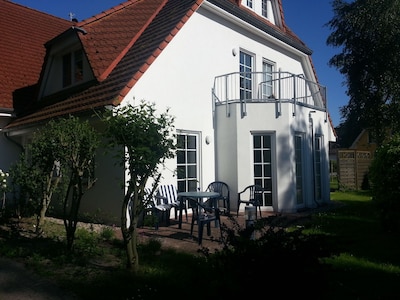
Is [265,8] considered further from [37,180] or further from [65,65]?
[37,180]

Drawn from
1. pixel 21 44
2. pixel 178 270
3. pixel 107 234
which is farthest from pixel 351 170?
pixel 21 44

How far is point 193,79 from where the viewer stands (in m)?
10.8

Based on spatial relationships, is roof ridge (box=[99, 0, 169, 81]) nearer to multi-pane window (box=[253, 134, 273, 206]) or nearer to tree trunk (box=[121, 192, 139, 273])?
multi-pane window (box=[253, 134, 273, 206])

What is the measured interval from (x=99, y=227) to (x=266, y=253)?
5.94m

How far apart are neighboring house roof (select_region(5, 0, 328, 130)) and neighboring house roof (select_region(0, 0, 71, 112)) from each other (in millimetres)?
1623

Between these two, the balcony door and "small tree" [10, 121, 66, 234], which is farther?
the balcony door

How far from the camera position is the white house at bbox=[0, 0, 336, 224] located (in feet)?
31.2

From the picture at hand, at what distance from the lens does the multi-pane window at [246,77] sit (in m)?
12.8

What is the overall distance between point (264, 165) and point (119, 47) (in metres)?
5.58

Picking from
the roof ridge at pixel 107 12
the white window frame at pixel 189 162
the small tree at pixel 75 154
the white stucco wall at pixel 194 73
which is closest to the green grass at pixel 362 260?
the white window frame at pixel 189 162

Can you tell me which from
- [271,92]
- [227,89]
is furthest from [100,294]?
[271,92]

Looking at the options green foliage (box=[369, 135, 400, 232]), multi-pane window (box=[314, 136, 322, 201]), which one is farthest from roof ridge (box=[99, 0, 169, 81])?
green foliage (box=[369, 135, 400, 232])

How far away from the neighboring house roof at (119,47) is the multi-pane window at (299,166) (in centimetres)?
445

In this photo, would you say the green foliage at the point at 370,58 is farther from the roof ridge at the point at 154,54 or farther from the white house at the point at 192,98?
the roof ridge at the point at 154,54
